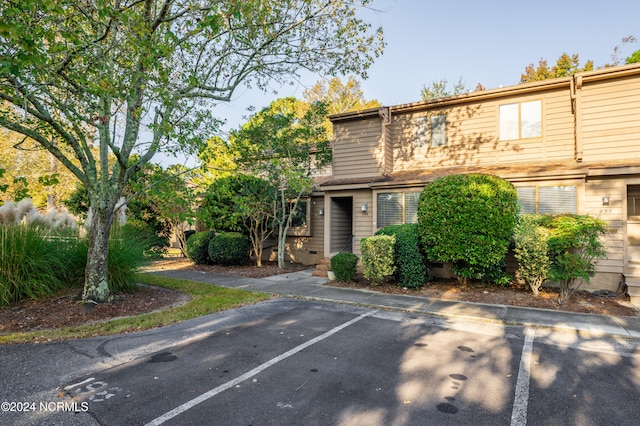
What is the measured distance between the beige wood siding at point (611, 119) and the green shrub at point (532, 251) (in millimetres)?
3063

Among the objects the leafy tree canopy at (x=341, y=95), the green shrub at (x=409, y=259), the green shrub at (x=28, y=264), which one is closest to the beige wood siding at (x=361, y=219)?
the green shrub at (x=409, y=259)

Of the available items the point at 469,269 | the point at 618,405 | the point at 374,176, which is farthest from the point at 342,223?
the point at 618,405

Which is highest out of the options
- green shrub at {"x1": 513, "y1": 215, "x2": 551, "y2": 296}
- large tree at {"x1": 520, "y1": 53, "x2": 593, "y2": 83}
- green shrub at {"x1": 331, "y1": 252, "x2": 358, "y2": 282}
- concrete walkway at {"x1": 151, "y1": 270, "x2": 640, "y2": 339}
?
large tree at {"x1": 520, "y1": 53, "x2": 593, "y2": 83}

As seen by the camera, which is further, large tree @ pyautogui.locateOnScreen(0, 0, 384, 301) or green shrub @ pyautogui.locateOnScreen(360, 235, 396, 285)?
green shrub @ pyautogui.locateOnScreen(360, 235, 396, 285)

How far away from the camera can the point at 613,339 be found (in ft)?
16.5

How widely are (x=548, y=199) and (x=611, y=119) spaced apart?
2702 mm

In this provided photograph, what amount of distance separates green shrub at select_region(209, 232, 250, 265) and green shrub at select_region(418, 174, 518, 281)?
7356 mm

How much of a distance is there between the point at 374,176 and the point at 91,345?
365 inches

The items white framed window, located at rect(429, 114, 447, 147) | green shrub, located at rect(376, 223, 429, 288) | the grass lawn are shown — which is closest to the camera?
the grass lawn

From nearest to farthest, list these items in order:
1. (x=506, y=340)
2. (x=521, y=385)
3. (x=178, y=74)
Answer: (x=521, y=385) < (x=506, y=340) < (x=178, y=74)

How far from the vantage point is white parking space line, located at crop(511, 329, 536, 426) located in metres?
2.90

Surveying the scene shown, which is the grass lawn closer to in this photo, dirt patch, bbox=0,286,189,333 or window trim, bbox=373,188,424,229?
dirt patch, bbox=0,286,189,333

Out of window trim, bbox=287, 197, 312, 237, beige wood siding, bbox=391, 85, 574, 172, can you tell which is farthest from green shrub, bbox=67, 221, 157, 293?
beige wood siding, bbox=391, 85, 574, 172

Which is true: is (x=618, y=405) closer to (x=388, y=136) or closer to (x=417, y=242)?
(x=417, y=242)
